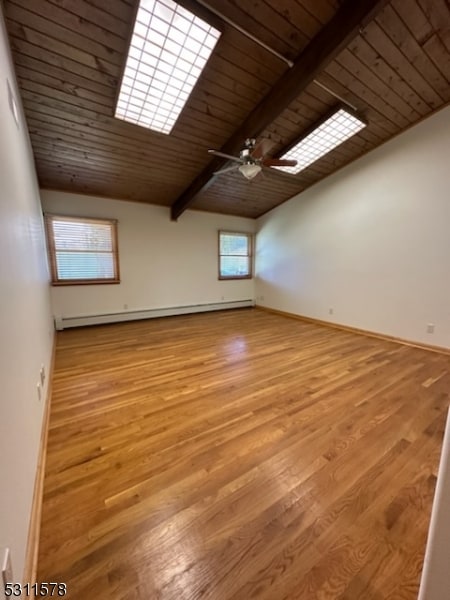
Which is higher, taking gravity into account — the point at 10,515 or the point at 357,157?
the point at 357,157

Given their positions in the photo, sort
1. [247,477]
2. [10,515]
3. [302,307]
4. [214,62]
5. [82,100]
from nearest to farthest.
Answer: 1. [10,515]
2. [247,477]
3. [214,62]
4. [82,100]
5. [302,307]

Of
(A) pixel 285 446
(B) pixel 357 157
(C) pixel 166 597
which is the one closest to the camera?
(C) pixel 166 597

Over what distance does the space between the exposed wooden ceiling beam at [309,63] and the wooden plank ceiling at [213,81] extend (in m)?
0.04

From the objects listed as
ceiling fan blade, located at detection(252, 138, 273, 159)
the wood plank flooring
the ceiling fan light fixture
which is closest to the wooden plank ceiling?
ceiling fan blade, located at detection(252, 138, 273, 159)

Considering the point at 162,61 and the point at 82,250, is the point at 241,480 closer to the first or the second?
the point at 162,61

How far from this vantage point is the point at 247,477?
1444mm

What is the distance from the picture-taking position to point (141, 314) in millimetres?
5414

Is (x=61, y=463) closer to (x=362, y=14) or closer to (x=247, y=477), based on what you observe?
(x=247, y=477)

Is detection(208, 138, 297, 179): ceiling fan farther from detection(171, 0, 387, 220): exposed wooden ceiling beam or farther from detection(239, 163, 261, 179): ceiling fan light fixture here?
detection(171, 0, 387, 220): exposed wooden ceiling beam

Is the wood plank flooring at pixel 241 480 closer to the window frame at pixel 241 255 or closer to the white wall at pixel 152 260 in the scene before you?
the white wall at pixel 152 260

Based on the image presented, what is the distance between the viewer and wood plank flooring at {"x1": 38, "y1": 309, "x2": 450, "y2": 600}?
99 centimetres

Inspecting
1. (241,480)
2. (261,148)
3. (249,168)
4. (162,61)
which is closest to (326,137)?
(261,148)

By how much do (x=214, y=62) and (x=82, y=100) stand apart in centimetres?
148

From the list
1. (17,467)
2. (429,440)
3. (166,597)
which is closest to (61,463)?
(17,467)
